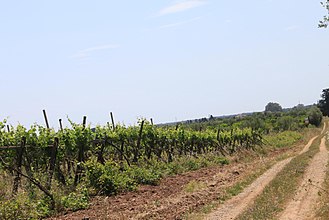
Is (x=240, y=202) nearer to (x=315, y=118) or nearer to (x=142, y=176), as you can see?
(x=142, y=176)

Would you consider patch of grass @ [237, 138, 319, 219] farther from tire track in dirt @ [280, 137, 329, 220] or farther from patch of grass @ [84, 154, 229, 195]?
patch of grass @ [84, 154, 229, 195]

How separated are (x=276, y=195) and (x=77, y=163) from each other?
267 inches

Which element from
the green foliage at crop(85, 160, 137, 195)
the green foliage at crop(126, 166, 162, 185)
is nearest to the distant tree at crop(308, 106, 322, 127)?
the green foliage at crop(126, 166, 162, 185)

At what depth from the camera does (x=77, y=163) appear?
16.0 metres

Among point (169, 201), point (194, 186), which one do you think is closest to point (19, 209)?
point (169, 201)

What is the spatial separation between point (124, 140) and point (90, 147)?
3.12 metres

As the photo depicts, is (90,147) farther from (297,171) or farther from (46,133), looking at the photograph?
(297,171)

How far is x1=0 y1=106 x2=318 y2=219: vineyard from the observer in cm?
1349

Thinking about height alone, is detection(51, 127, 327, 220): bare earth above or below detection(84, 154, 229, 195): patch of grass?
below

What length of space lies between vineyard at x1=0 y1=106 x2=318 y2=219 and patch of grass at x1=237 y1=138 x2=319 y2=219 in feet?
16.1

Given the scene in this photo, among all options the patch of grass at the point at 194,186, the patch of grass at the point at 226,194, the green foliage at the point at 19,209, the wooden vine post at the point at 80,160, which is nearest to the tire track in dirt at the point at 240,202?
the patch of grass at the point at 226,194

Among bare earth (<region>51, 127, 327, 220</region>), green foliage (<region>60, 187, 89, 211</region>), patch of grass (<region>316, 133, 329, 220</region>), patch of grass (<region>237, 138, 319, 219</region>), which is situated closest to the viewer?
patch of grass (<region>316, 133, 329, 220</region>)

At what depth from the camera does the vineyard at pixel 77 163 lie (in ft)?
44.3

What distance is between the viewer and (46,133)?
1561cm
